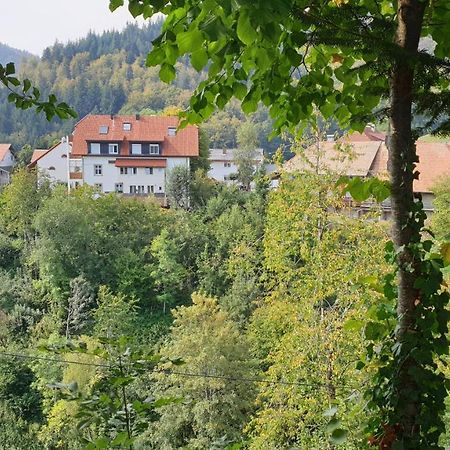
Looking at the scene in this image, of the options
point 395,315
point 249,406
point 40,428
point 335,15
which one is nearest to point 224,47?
point 335,15

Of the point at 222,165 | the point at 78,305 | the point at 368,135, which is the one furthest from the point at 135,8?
the point at 222,165

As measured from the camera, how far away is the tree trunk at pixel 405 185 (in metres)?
1.06

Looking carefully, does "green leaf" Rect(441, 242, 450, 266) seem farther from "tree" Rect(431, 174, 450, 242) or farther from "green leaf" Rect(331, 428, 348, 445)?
"tree" Rect(431, 174, 450, 242)

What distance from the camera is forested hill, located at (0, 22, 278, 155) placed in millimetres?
39156

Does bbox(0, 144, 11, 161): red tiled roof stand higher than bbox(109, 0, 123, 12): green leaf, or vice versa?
bbox(0, 144, 11, 161): red tiled roof

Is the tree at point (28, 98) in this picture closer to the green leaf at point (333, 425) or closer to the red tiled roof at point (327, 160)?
the green leaf at point (333, 425)

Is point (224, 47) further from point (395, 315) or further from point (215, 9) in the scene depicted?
point (395, 315)

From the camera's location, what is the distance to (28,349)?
12844mm

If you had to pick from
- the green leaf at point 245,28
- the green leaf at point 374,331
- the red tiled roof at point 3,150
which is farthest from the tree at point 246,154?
the green leaf at point 245,28

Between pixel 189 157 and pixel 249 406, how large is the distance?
50.4ft

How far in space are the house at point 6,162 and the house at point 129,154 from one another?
16.2 feet

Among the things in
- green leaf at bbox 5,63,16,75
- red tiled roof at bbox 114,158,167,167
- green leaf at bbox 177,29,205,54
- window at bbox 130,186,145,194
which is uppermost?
red tiled roof at bbox 114,158,167,167

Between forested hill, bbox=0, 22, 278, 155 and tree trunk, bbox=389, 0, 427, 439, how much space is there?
110ft

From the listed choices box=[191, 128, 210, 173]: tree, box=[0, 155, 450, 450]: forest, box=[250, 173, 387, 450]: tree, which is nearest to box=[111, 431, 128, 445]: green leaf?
box=[0, 155, 450, 450]: forest
